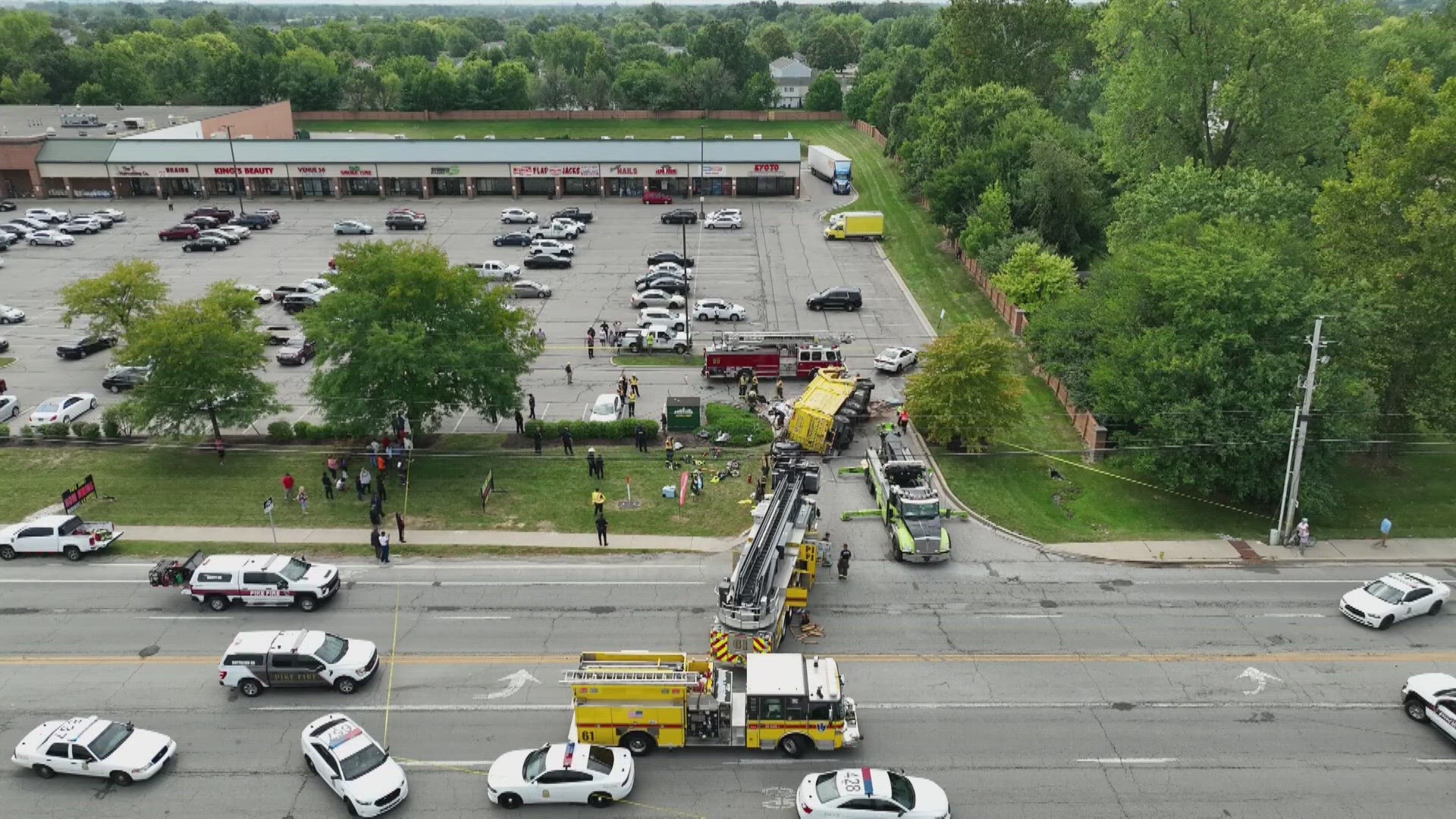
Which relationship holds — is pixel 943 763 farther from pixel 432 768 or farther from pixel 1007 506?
pixel 1007 506

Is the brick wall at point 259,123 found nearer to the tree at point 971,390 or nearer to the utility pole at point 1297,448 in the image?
the tree at point 971,390

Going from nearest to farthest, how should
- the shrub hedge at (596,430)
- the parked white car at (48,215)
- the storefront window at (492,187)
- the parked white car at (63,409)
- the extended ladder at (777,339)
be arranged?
the shrub hedge at (596,430) → the parked white car at (63,409) → the extended ladder at (777,339) → the parked white car at (48,215) → the storefront window at (492,187)

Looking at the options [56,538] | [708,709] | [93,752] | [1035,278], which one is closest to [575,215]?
[1035,278]

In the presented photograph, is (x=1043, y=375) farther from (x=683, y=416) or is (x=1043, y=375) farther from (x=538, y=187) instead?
(x=538, y=187)

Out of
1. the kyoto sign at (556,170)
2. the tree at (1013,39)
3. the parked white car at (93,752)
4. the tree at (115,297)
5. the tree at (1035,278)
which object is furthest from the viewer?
the kyoto sign at (556,170)

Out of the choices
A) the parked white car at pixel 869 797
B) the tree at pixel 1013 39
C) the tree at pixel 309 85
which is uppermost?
the tree at pixel 1013 39

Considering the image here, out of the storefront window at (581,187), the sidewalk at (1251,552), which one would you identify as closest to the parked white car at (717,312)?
the sidewalk at (1251,552)

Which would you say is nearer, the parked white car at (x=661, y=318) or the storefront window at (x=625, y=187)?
the parked white car at (x=661, y=318)

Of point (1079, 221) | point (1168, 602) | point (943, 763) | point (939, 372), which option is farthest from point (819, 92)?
point (943, 763)
